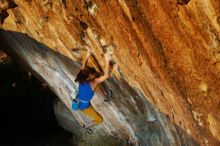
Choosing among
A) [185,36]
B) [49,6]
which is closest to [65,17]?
[49,6]

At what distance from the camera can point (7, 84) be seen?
54.9ft

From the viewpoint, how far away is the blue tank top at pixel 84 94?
347 inches

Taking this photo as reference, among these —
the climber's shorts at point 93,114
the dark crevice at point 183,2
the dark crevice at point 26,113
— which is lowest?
the dark crevice at point 26,113


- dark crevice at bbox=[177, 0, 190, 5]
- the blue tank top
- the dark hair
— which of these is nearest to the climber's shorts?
the blue tank top

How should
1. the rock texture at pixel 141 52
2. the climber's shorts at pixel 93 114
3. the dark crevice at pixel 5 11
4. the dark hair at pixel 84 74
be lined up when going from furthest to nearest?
the climber's shorts at pixel 93 114 < the dark crevice at pixel 5 11 < the dark hair at pixel 84 74 < the rock texture at pixel 141 52

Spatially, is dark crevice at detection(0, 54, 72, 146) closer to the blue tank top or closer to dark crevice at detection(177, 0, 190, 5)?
the blue tank top

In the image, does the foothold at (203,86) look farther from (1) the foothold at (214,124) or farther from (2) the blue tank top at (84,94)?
(2) the blue tank top at (84,94)

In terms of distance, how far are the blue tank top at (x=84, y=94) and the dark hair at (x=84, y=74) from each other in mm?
93

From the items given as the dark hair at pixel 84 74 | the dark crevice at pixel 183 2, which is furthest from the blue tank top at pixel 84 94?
the dark crevice at pixel 183 2

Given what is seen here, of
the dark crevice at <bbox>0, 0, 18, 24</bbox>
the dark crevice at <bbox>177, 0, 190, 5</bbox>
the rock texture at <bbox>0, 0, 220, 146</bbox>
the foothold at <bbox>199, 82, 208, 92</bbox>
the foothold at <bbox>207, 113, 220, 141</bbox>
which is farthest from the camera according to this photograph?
the dark crevice at <bbox>0, 0, 18, 24</bbox>

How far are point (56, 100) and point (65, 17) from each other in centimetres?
858

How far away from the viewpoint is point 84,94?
29.8 feet

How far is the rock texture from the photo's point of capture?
231 inches

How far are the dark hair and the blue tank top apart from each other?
0.31 feet
